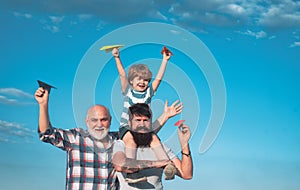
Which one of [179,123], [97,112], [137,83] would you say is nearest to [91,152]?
[97,112]

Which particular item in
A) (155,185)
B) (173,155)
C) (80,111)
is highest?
(80,111)

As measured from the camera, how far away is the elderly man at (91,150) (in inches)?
352

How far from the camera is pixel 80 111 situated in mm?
8812

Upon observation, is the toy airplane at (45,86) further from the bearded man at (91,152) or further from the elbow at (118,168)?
the elbow at (118,168)

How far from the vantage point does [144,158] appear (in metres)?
8.62

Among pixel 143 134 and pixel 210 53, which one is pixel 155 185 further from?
pixel 210 53

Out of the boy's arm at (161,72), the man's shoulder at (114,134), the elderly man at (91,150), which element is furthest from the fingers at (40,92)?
the boy's arm at (161,72)

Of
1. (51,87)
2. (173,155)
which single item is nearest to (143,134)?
(173,155)

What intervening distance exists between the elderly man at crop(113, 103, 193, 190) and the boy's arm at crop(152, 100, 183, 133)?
0.95 ft

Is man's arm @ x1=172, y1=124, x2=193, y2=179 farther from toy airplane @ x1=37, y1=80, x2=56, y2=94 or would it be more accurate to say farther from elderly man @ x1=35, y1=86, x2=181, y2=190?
toy airplane @ x1=37, y1=80, x2=56, y2=94

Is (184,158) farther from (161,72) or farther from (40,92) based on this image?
(40,92)

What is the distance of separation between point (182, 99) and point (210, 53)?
110 centimetres

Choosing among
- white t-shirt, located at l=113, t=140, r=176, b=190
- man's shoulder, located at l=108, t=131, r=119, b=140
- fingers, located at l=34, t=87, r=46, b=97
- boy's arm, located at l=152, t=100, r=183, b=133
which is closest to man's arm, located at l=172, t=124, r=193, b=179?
white t-shirt, located at l=113, t=140, r=176, b=190

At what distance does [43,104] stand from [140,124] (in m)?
1.76
